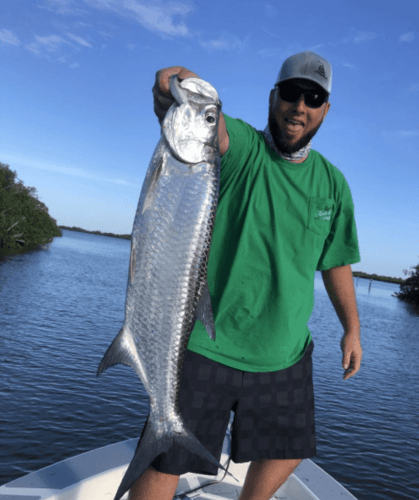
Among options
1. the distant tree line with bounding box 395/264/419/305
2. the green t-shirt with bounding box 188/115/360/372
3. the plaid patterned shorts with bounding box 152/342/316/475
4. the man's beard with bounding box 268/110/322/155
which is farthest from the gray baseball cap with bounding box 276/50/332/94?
the distant tree line with bounding box 395/264/419/305

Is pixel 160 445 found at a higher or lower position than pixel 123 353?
lower

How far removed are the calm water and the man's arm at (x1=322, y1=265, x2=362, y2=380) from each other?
6899mm

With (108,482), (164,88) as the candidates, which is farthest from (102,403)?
(164,88)

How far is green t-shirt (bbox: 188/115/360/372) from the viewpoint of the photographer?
2.62m

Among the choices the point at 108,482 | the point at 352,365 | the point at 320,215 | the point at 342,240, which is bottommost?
the point at 108,482

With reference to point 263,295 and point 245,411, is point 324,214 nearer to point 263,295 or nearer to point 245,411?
point 263,295

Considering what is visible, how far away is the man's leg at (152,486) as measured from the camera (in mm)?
2488

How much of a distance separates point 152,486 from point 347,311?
1844 millimetres

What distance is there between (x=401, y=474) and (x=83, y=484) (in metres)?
9.70

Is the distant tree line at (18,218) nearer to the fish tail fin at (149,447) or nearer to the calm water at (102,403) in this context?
the calm water at (102,403)

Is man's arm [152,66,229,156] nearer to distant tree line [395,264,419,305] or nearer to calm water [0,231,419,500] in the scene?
calm water [0,231,419,500]

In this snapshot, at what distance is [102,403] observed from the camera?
11.3m

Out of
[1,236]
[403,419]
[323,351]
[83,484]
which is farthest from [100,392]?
[1,236]

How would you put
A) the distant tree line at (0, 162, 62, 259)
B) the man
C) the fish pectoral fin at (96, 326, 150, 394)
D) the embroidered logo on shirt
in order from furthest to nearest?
1. the distant tree line at (0, 162, 62, 259)
2. the embroidered logo on shirt
3. the man
4. the fish pectoral fin at (96, 326, 150, 394)
